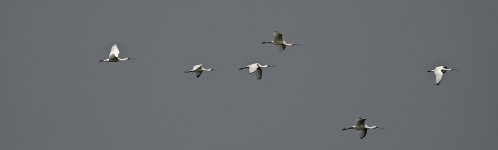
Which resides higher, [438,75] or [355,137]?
[355,137]

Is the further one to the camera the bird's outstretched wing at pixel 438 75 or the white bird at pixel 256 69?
the white bird at pixel 256 69

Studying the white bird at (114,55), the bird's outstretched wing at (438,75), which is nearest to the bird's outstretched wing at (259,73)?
the white bird at (114,55)

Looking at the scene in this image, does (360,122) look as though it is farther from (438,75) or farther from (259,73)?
(259,73)

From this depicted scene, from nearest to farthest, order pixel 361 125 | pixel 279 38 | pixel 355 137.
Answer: pixel 361 125 < pixel 279 38 < pixel 355 137

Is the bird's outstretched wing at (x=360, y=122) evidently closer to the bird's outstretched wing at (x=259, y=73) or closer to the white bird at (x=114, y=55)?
the bird's outstretched wing at (x=259, y=73)

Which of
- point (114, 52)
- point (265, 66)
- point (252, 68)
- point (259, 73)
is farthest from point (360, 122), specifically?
point (114, 52)

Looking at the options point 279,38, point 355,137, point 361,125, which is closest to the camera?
point 361,125

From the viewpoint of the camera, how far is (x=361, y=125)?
63.8 metres

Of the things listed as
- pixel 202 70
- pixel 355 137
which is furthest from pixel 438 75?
Result: pixel 355 137

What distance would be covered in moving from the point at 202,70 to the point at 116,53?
797 centimetres

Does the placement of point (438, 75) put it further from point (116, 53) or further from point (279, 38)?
point (116, 53)

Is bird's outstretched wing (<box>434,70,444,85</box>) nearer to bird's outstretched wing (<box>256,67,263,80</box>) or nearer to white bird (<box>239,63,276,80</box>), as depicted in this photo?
white bird (<box>239,63,276,80</box>)

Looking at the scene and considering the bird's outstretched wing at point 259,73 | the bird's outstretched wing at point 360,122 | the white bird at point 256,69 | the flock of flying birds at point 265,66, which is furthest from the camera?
the bird's outstretched wing at point 259,73

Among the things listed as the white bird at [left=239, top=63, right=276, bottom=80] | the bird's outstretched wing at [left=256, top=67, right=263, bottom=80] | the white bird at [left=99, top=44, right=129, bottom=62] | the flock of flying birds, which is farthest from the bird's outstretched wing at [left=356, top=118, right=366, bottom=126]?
the white bird at [left=99, top=44, right=129, bottom=62]
